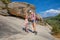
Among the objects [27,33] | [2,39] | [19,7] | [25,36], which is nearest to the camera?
[2,39]

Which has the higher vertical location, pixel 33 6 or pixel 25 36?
pixel 33 6

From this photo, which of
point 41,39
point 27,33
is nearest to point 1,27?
point 27,33

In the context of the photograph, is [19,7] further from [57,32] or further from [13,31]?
[13,31]

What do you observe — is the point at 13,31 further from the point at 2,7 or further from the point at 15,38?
the point at 2,7

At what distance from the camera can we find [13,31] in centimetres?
1962

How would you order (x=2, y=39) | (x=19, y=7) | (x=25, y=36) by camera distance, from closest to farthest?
1. (x=2, y=39)
2. (x=25, y=36)
3. (x=19, y=7)

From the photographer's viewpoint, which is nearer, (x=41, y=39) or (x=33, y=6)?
(x=41, y=39)

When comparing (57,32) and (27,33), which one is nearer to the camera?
(27,33)

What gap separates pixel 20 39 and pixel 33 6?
11391 mm

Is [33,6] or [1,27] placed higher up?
[33,6]

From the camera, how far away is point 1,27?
20016mm

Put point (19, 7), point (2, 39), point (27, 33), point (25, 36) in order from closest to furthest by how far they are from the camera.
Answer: point (2, 39)
point (25, 36)
point (27, 33)
point (19, 7)

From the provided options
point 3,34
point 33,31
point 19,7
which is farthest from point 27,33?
point 19,7

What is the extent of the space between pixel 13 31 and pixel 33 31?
7.11 feet
